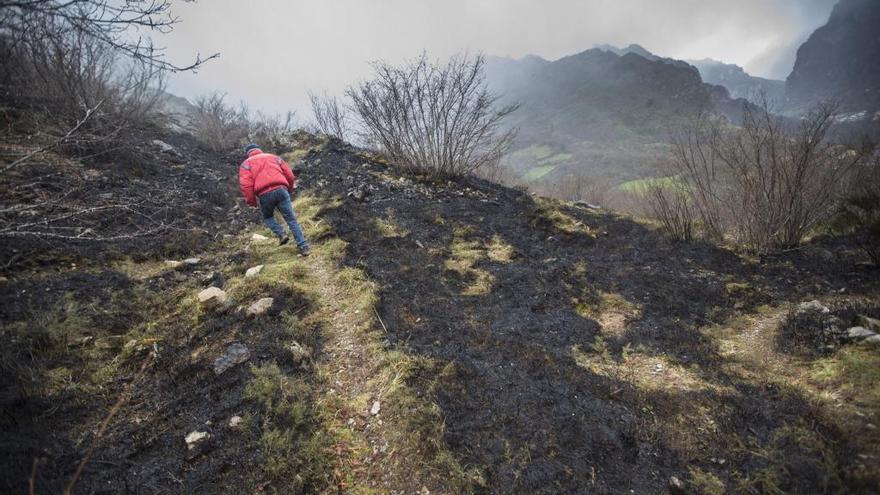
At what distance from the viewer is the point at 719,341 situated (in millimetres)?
3330

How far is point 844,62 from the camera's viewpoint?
65.7 meters

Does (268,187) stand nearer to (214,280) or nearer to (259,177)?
(259,177)

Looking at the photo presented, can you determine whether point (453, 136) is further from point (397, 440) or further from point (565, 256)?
point (397, 440)

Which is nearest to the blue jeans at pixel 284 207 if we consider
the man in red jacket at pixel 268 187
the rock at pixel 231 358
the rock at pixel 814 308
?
the man in red jacket at pixel 268 187

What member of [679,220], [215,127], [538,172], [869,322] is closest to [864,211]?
[679,220]

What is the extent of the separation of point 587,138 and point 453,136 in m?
77.8

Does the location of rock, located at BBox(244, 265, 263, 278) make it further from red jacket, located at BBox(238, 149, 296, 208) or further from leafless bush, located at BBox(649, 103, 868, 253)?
leafless bush, located at BBox(649, 103, 868, 253)

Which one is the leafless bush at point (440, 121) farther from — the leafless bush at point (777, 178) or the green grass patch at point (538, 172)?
the green grass patch at point (538, 172)

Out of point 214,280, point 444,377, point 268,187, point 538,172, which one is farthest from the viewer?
point 538,172

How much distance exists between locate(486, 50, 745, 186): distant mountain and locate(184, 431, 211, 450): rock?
168 ft

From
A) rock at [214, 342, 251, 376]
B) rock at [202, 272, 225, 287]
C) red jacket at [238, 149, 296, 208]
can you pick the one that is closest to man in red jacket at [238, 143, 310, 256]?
red jacket at [238, 149, 296, 208]

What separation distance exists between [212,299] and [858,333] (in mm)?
5600

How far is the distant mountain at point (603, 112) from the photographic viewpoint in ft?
192

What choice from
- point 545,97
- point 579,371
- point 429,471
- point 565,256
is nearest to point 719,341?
point 579,371
